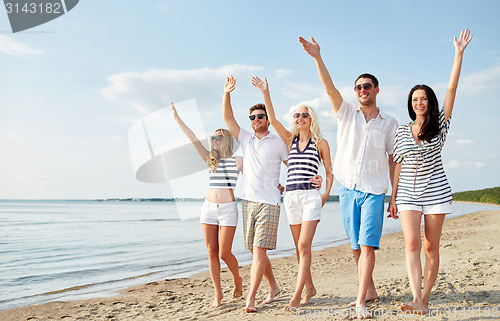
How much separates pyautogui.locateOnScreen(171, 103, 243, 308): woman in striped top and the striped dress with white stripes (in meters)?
1.85

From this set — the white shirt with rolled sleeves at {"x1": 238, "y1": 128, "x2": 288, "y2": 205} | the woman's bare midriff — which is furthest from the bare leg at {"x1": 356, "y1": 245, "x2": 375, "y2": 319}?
the woman's bare midriff

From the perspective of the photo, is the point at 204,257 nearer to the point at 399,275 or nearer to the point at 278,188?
the point at 399,275

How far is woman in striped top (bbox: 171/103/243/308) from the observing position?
4457 mm

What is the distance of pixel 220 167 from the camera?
181 inches

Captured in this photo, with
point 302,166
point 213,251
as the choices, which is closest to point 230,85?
point 302,166

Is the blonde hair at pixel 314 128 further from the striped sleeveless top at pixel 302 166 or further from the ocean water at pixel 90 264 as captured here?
the ocean water at pixel 90 264

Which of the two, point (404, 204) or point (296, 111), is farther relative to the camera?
point (296, 111)

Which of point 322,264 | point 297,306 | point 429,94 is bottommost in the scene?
point 322,264

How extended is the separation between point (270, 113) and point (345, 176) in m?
1.09

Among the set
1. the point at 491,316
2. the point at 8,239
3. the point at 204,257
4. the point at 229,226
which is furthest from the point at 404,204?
the point at 8,239

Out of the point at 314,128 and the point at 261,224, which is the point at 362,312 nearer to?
the point at 261,224

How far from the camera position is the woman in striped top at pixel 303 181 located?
13.1ft

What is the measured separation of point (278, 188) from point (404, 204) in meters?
1.43

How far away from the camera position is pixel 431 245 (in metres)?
3.72
